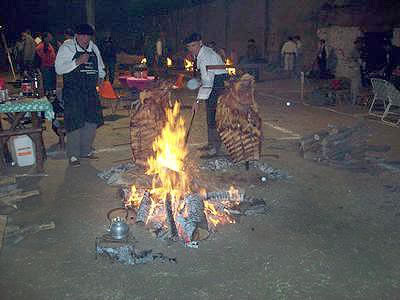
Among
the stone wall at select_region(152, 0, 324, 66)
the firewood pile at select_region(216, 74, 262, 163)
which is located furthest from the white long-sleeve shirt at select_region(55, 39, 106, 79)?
the stone wall at select_region(152, 0, 324, 66)

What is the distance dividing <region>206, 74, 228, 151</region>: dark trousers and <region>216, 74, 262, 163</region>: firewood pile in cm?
77

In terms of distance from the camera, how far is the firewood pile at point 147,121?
6926 mm

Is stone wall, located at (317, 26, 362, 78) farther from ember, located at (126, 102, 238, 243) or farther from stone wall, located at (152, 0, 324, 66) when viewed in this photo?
ember, located at (126, 102, 238, 243)

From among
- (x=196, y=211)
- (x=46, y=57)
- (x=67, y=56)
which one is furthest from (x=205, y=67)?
(x=46, y=57)

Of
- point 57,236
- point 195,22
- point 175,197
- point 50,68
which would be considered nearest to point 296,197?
point 175,197

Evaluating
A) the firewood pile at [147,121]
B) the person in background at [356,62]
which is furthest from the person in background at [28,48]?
the firewood pile at [147,121]

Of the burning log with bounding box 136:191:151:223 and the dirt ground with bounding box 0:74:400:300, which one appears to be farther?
the burning log with bounding box 136:191:151:223

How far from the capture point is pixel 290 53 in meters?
21.2

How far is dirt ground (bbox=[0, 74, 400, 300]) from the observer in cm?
396

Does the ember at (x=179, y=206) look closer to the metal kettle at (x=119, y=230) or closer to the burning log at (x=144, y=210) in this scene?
the burning log at (x=144, y=210)

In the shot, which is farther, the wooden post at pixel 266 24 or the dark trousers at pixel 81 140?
the wooden post at pixel 266 24

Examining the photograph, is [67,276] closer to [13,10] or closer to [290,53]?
[290,53]

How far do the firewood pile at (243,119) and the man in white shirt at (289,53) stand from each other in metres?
15.1

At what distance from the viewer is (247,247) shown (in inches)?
186
